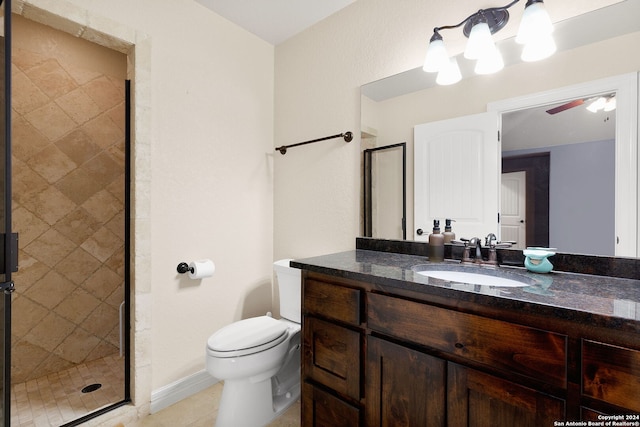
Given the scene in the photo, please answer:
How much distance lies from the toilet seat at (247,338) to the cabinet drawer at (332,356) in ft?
1.05

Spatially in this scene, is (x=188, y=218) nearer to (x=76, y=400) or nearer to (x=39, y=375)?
(x=76, y=400)

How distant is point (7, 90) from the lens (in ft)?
3.59

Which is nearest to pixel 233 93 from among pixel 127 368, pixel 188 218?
pixel 188 218

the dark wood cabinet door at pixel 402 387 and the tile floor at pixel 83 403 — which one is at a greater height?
the dark wood cabinet door at pixel 402 387

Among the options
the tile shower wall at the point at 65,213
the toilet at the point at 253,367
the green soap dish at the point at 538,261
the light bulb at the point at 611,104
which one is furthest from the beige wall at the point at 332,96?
the tile shower wall at the point at 65,213

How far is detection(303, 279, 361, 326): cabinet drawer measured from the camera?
1152mm

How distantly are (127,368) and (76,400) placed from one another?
423mm

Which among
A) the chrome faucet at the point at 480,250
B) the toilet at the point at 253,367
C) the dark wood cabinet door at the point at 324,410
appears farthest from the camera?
the toilet at the point at 253,367

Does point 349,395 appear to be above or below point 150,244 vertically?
below

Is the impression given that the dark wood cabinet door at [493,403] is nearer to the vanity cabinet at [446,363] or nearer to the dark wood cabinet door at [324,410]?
the vanity cabinet at [446,363]

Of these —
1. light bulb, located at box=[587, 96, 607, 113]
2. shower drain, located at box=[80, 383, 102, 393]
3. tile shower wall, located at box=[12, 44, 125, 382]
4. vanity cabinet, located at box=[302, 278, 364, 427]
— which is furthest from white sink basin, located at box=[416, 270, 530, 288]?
tile shower wall, located at box=[12, 44, 125, 382]

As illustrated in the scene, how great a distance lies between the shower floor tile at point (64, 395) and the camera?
5.39ft

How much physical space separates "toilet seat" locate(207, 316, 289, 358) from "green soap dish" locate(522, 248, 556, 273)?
4.02 feet

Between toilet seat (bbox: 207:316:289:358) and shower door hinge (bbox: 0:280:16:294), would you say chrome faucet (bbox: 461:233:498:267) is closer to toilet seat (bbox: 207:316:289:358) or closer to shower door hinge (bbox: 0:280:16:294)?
toilet seat (bbox: 207:316:289:358)
